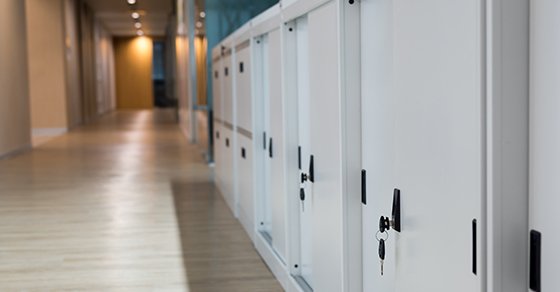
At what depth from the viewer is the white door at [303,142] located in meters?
4.77

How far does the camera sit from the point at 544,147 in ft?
5.92

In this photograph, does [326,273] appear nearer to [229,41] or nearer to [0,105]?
[229,41]

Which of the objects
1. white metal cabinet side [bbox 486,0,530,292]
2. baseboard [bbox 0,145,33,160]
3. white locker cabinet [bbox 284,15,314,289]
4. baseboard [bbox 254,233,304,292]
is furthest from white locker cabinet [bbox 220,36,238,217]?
baseboard [bbox 0,145,33,160]

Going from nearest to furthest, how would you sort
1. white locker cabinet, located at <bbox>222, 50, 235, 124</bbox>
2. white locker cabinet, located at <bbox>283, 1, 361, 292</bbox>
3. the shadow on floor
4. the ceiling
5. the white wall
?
white locker cabinet, located at <bbox>283, 1, 361, 292</bbox>
the shadow on floor
white locker cabinet, located at <bbox>222, 50, 235, 124</bbox>
the white wall
the ceiling

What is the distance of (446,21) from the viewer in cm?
218

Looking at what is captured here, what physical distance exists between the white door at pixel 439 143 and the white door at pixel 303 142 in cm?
201

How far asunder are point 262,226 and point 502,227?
4.85 metres

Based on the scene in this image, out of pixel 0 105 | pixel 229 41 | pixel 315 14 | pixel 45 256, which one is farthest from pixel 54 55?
pixel 315 14

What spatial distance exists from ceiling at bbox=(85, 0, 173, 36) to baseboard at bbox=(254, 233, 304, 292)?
969 inches

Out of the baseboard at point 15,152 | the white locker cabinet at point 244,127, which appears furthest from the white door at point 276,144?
the baseboard at point 15,152

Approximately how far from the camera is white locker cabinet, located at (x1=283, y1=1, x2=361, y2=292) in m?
3.54

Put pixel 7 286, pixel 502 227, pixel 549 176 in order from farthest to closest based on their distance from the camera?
pixel 7 286, pixel 502 227, pixel 549 176

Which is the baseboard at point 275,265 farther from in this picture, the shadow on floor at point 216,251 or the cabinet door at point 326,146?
the cabinet door at point 326,146

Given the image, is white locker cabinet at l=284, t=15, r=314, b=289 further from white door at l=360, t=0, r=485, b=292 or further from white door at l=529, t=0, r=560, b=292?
white door at l=529, t=0, r=560, b=292
